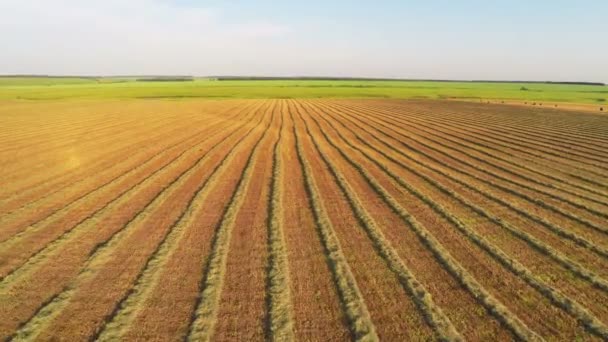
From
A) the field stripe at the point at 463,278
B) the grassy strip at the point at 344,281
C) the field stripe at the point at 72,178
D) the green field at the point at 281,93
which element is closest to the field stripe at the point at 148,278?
the grassy strip at the point at 344,281

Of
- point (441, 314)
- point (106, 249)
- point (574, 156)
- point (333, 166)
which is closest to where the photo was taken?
point (441, 314)

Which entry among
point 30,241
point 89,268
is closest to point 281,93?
point 30,241

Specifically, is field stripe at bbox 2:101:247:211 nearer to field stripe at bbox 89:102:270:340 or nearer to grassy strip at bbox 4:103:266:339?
grassy strip at bbox 4:103:266:339

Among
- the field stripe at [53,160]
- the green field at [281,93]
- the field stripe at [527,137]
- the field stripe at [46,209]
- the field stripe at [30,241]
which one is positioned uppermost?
the field stripe at [30,241]

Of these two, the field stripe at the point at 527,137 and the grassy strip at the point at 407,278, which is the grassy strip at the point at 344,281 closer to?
the grassy strip at the point at 407,278

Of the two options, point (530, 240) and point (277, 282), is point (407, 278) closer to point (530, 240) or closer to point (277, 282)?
point (277, 282)

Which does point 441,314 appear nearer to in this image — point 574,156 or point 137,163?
point 137,163

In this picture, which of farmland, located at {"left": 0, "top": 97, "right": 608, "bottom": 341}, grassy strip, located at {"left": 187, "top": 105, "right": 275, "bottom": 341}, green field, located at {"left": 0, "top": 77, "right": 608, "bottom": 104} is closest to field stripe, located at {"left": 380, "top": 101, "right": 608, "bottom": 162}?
farmland, located at {"left": 0, "top": 97, "right": 608, "bottom": 341}

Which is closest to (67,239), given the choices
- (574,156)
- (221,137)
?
(221,137)
